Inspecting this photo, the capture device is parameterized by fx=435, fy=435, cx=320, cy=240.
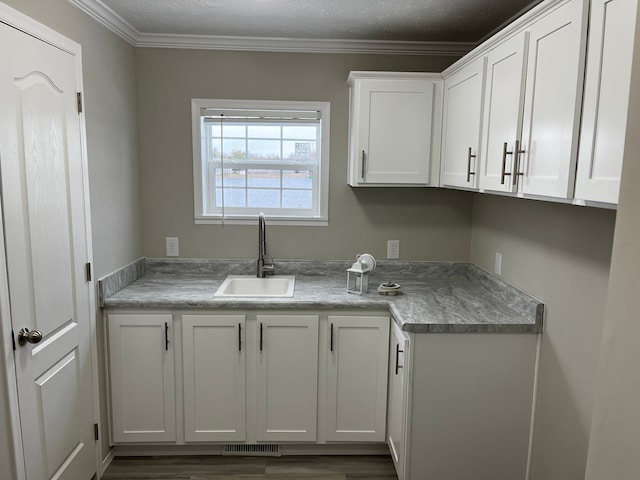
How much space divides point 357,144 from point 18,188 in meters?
1.69

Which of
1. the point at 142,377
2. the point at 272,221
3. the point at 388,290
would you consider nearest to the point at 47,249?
the point at 142,377

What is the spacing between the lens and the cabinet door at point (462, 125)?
6.79 feet

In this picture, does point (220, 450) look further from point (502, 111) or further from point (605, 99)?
point (605, 99)

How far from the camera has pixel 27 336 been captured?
1.64m

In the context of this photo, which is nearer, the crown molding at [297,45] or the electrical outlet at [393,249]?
the crown molding at [297,45]

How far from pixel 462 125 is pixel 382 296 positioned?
1022 millimetres

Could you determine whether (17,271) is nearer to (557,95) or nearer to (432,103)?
(557,95)

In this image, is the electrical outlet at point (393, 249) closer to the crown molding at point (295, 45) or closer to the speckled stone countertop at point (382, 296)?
the speckled stone countertop at point (382, 296)

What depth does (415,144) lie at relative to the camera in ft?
8.45

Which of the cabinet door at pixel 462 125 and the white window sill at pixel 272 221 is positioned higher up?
the cabinet door at pixel 462 125

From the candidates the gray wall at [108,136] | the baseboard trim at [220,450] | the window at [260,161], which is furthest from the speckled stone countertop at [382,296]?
the baseboard trim at [220,450]

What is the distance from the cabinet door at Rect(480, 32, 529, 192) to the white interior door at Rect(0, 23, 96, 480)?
1.86 m

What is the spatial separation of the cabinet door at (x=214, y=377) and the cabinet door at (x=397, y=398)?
81cm

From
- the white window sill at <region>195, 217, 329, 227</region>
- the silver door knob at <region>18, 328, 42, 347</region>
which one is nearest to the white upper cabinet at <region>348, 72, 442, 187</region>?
the white window sill at <region>195, 217, 329, 227</region>
